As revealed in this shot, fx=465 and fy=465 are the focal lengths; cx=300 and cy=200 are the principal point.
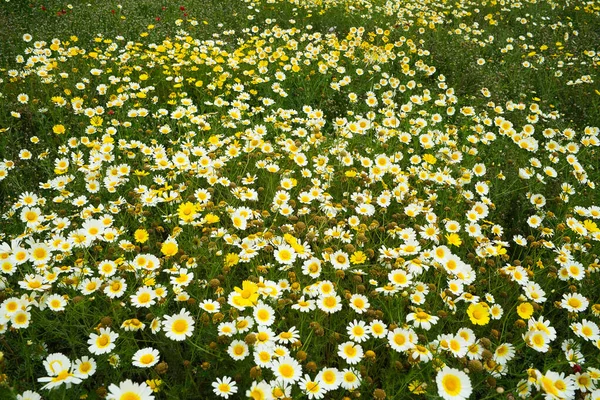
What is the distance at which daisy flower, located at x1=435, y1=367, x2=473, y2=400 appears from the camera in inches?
70.8

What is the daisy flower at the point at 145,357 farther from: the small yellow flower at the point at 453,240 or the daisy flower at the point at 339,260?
the small yellow flower at the point at 453,240

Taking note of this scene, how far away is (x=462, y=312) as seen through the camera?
242cm

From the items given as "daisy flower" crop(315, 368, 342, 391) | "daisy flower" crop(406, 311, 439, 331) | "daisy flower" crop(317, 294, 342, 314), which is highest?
"daisy flower" crop(406, 311, 439, 331)

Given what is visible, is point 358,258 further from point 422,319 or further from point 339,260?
point 422,319

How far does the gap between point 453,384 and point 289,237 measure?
105 centimetres

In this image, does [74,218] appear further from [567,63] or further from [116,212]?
[567,63]

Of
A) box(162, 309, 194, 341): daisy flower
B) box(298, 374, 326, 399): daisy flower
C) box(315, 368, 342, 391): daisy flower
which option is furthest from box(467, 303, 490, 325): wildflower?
box(162, 309, 194, 341): daisy flower

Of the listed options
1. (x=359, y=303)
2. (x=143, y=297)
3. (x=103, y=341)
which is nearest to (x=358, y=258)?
(x=359, y=303)

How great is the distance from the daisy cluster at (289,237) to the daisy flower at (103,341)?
14 millimetres

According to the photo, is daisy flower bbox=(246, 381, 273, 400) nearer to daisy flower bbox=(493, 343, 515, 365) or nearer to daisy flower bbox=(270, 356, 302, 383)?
daisy flower bbox=(270, 356, 302, 383)

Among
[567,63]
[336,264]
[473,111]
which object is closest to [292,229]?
[336,264]

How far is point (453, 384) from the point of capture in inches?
72.5

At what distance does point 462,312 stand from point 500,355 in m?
0.37

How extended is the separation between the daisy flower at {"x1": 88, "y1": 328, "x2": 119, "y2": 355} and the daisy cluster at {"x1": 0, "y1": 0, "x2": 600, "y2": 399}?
0.05ft
